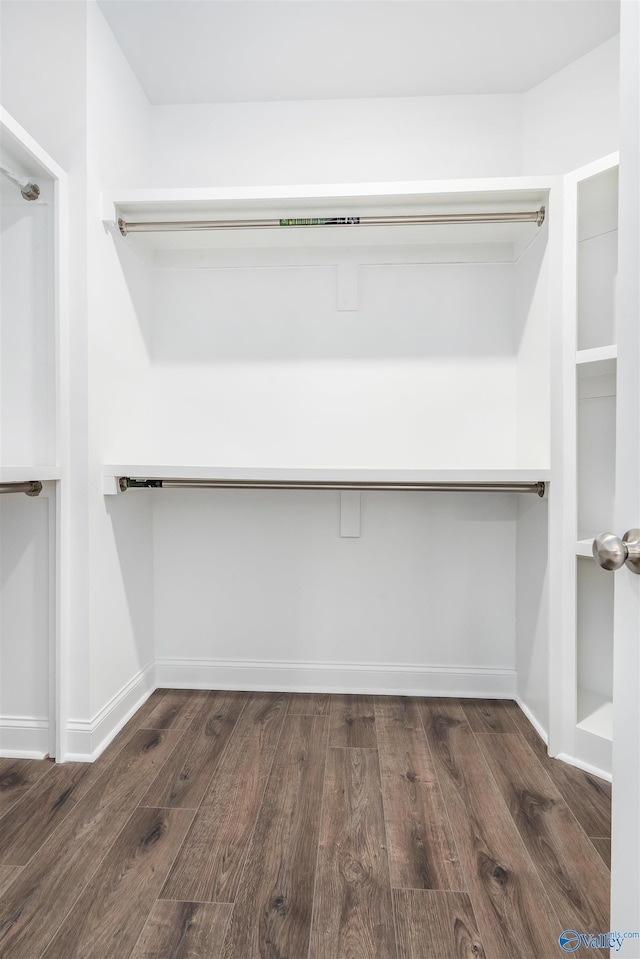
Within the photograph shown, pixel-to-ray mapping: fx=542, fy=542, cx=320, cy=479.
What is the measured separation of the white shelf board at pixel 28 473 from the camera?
147 centimetres

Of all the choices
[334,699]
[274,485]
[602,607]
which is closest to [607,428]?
[602,607]

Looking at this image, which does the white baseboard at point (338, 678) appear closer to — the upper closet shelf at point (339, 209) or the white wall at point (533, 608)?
the white wall at point (533, 608)

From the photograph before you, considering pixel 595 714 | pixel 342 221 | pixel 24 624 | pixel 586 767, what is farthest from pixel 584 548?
pixel 24 624

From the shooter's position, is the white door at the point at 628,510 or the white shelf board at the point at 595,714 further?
the white shelf board at the point at 595,714

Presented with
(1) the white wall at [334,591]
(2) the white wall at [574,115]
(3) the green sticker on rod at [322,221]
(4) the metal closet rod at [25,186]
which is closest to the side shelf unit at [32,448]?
(4) the metal closet rod at [25,186]

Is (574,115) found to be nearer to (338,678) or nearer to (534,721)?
(534,721)

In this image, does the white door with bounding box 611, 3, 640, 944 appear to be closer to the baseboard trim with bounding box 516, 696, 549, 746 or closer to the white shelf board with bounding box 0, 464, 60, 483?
the baseboard trim with bounding box 516, 696, 549, 746

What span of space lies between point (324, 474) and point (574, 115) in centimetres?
165

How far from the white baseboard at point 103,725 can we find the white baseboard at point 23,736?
10 centimetres

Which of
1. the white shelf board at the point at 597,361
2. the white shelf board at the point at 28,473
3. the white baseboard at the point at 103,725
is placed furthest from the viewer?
the white baseboard at the point at 103,725

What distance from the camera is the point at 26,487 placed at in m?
1.64

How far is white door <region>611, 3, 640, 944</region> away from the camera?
64 cm

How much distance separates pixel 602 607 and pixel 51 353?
6.58 ft

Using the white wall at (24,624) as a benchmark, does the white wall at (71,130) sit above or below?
above
